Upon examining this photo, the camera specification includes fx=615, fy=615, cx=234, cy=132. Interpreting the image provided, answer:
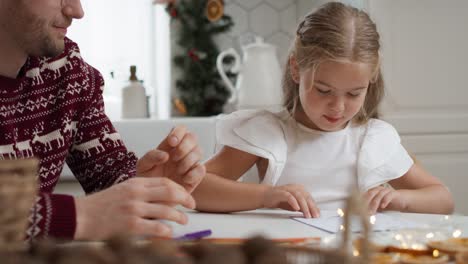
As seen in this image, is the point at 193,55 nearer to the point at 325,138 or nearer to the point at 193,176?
the point at 325,138

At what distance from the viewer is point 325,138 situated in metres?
1.56

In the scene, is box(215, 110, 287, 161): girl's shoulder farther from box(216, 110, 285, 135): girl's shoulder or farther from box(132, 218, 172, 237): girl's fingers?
box(132, 218, 172, 237): girl's fingers

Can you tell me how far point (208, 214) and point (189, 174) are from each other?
102 mm

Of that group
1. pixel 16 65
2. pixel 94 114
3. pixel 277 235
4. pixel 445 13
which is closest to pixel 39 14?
pixel 16 65

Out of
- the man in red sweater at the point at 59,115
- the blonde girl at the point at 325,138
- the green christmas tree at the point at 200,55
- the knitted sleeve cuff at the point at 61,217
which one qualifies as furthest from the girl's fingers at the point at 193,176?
the green christmas tree at the point at 200,55

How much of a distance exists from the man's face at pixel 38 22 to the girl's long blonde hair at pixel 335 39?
0.53 meters

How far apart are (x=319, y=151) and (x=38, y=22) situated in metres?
0.73

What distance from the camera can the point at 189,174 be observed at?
44.9 inches

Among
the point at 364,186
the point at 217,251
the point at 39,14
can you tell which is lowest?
the point at 364,186

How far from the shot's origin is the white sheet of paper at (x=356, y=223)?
3.22ft

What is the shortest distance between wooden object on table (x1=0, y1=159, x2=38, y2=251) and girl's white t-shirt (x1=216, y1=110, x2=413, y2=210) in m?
0.94

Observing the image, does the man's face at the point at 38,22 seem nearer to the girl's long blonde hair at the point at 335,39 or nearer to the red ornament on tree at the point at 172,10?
the girl's long blonde hair at the point at 335,39

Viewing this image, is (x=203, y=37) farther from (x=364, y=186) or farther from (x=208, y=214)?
(x=208, y=214)

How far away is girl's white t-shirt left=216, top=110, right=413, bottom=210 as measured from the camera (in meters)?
1.47
